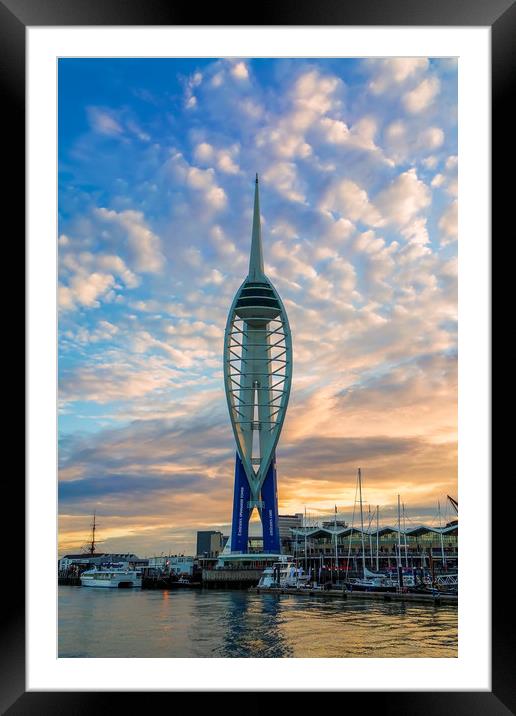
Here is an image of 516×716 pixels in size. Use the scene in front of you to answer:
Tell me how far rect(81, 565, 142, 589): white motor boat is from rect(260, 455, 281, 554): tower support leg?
4799 mm

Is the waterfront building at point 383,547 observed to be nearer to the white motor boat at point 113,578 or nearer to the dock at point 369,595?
the dock at point 369,595

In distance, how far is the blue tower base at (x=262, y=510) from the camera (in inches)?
965

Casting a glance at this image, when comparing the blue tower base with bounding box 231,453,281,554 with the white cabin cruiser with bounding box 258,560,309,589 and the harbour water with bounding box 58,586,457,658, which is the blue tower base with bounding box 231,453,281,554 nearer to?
the white cabin cruiser with bounding box 258,560,309,589

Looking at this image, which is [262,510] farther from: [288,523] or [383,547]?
[288,523]

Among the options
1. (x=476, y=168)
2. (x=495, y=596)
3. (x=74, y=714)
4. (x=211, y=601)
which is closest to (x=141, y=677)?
(x=74, y=714)

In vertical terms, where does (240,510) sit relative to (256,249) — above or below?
below

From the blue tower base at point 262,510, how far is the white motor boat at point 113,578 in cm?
391

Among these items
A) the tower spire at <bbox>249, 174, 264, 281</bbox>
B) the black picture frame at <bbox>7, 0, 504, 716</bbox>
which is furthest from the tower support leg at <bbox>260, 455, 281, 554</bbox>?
the black picture frame at <bbox>7, 0, 504, 716</bbox>

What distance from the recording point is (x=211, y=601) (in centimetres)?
1884

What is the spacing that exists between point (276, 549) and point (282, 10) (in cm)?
2322

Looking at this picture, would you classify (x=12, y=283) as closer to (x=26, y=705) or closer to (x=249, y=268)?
(x=26, y=705)

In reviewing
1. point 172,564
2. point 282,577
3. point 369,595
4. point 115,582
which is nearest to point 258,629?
point 369,595

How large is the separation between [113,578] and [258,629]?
16490 mm

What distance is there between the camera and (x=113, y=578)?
88.3 ft
